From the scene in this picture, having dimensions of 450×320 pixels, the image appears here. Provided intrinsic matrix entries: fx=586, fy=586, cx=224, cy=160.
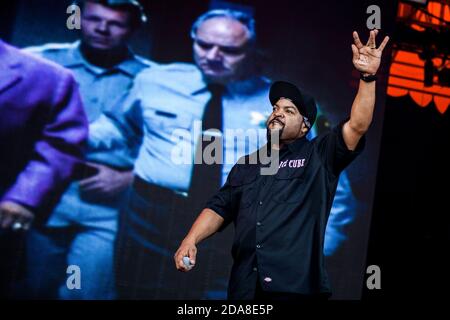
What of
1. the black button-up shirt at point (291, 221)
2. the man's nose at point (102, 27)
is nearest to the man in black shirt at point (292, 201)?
the black button-up shirt at point (291, 221)

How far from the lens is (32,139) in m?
4.46

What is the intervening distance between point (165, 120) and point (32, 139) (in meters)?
1.03

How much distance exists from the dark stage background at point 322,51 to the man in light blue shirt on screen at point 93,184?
0.72 ft

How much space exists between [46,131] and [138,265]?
1.26 meters

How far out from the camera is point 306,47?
5078mm

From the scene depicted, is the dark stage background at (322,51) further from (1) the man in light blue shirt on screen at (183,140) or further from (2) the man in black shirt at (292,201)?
(2) the man in black shirt at (292,201)

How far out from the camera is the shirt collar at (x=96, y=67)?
4.63m
